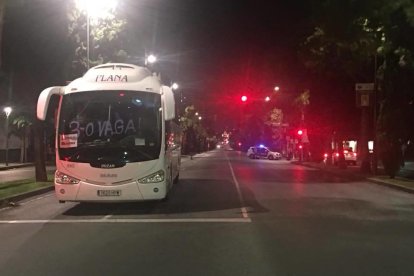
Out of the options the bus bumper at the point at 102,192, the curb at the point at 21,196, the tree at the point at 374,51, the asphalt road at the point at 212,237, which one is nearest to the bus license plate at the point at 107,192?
the bus bumper at the point at 102,192

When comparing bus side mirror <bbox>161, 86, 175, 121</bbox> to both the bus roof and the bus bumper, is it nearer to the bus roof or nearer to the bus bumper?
the bus roof

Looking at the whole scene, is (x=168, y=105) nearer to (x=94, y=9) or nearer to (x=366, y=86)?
(x=94, y=9)

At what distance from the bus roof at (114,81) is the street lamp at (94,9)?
31.7 ft

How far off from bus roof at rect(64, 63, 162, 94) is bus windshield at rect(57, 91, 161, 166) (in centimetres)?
14

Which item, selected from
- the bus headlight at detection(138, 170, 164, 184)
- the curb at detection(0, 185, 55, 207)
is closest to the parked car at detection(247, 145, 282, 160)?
the curb at detection(0, 185, 55, 207)

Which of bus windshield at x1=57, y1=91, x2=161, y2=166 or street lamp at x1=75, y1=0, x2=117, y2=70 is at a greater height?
street lamp at x1=75, y1=0, x2=117, y2=70

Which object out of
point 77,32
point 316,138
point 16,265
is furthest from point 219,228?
point 316,138

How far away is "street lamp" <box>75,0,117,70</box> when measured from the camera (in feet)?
80.9

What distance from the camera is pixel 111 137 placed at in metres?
14.1

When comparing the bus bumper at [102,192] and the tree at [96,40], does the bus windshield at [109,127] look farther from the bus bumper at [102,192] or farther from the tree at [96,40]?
the tree at [96,40]

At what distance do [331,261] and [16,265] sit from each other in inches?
175

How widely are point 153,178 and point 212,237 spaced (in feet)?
12.2

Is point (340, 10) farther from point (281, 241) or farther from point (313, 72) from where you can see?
point (313, 72)

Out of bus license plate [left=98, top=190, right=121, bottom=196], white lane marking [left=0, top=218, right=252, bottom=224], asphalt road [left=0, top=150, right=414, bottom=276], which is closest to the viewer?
asphalt road [left=0, top=150, right=414, bottom=276]
